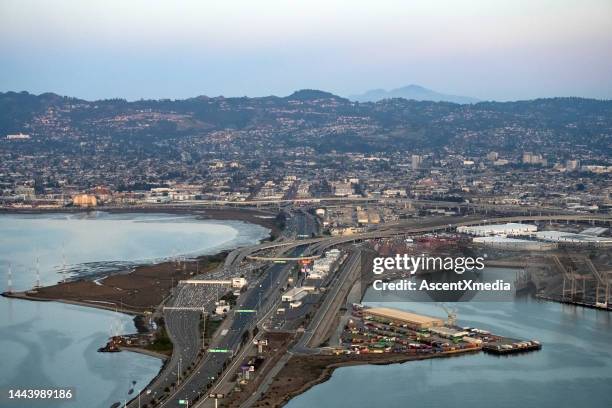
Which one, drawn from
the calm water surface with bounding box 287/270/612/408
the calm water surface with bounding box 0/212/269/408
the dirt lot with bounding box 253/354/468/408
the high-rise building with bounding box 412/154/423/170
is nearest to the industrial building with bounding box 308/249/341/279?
the calm water surface with bounding box 0/212/269/408

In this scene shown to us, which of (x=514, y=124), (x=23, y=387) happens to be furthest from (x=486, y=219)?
(x=514, y=124)

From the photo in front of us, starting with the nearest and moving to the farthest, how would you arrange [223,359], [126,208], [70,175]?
[223,359] < [126,208] < [70,175]

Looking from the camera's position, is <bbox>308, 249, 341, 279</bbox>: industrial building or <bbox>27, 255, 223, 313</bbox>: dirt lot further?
<bbox>308, 249, 341, 279</bbox>: industrial building

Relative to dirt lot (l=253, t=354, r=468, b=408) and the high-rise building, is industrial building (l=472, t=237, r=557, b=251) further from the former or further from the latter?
the high-rise building

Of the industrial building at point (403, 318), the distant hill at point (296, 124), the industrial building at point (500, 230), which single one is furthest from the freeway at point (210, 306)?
the distant hill at point (296, 124)

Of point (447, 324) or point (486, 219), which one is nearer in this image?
point (447, 324)

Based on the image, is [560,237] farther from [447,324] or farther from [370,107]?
[370,107]

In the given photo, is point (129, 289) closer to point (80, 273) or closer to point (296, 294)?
point (80, 273)
